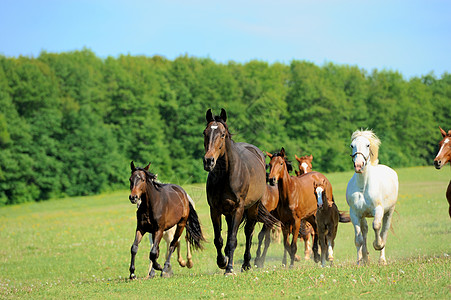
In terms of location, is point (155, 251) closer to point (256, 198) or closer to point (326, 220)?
point (256, 198)

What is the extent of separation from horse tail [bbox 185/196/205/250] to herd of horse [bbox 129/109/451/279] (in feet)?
0.08

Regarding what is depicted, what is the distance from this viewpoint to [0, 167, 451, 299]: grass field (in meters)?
8.26

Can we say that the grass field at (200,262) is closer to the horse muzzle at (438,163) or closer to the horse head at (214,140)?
the horse muzzle at (438,163)

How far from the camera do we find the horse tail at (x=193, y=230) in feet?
45.1

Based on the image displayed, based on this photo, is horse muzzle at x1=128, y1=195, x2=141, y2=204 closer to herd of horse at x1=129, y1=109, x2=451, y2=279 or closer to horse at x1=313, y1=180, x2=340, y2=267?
herd of horse at x1=129, y1=109, x2=451, y2=279

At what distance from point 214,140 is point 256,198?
7.28 ft

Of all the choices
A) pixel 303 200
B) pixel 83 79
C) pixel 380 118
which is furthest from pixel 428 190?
pixel 83 79

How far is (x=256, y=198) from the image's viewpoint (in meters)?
11.0

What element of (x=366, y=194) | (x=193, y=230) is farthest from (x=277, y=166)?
(x=193, y=230)

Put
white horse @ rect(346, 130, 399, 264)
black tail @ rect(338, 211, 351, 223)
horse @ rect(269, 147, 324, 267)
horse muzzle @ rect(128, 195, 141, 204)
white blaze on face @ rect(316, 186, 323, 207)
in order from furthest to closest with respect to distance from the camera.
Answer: black tail @ rect(338, 211, 351, 223), white blaze on face @ rect(316, 186, 323, 207), horse @ rect(269, 147, 324, 267), horse muzzle @ rect(128, 195, 141, 204), white horse @ rect(346, 130, 399, 264)

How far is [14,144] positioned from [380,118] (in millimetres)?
45259

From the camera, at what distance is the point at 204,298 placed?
832 cm

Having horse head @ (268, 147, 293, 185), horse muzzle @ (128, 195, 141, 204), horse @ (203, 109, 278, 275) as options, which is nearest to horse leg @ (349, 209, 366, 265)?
horse head @ (268, 147, 293, 185)

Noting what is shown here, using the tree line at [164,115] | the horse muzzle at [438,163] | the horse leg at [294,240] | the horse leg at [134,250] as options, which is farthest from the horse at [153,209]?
the tree line at [164,115]
